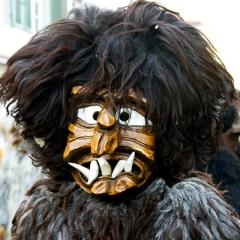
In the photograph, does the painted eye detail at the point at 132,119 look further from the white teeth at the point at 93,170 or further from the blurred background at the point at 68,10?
the blurred background at the point at 68,10

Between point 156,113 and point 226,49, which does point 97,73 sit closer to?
point 156,113

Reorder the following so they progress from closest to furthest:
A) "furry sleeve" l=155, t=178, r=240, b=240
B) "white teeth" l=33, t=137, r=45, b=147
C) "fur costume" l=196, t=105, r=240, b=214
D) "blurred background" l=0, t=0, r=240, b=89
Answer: "furry sleeve" l=155, t=178, r=240, b=240 → "white teeth" l=33, t=137, r=45, b=147 → "fur costume" l=196, t=105, r=240, b=214 → "blurred background" l=0, t=0, r=240, b=89

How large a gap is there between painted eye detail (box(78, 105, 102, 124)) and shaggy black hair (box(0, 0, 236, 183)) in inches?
1.0

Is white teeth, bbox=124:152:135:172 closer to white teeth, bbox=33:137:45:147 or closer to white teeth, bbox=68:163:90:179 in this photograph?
white teeth, bbox=68:163:90:179

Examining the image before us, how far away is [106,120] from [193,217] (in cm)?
28

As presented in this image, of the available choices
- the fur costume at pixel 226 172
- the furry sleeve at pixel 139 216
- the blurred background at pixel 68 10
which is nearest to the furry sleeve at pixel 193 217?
the furry sleeve at pixel 139 216

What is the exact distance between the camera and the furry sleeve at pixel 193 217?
4.48ft

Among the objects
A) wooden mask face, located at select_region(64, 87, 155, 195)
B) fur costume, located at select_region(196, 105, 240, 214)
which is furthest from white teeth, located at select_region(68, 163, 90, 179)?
fur costume, located at select_region(196, 105, 240, 214)

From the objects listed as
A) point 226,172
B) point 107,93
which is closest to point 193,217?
point 107,93

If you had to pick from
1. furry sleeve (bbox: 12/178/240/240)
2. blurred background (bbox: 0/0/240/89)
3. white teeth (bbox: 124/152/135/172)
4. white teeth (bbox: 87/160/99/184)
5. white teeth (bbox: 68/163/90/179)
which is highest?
white teeth (bbox: 124/152/135/172)

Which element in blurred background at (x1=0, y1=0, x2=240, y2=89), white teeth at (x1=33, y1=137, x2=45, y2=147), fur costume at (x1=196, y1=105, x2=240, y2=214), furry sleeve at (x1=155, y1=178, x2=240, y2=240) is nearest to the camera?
furry sleeve at (x1=155, y1=178, x2=240, y2=240)

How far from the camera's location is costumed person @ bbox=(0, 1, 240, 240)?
1.38m

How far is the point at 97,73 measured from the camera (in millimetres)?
1403

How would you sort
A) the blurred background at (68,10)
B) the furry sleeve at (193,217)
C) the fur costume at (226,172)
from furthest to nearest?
the blurred background at (68,10) → the fur costume at (226,172) → the furry sleeve at (193,217)
